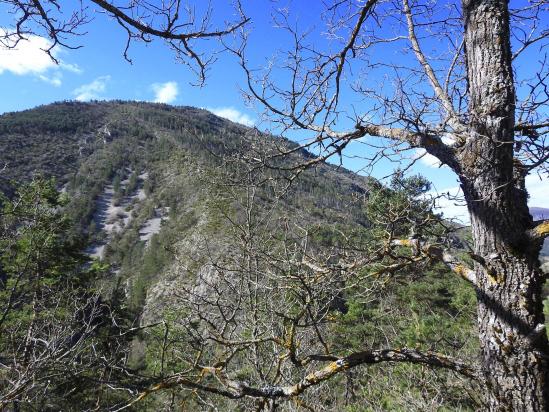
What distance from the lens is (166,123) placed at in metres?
120

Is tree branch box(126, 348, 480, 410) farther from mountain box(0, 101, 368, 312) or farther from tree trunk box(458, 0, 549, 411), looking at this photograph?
mountain box(0, 101, 368, 312)

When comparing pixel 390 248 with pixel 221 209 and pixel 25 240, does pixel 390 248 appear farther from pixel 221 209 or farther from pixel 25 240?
pixel 25 240

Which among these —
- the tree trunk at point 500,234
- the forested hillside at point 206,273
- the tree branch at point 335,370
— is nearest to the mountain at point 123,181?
the forested hillside at point 206,273

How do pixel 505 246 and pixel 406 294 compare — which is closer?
pixel 505 246

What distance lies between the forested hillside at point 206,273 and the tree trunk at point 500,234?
0.28 meters

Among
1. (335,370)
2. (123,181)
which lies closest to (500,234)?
(335,370)

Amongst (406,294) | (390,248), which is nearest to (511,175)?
(390,248)

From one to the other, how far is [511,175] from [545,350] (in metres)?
0.89

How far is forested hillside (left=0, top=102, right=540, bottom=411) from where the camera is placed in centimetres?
284

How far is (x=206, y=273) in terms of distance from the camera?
934 cm

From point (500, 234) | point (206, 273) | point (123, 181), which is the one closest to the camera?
point (500, 234)

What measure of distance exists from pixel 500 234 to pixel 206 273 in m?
7.88

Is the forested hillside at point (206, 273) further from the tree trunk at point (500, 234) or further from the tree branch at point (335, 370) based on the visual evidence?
the tree trunk at point (500, 234)

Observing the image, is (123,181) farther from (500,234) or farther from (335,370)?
(500,234)
